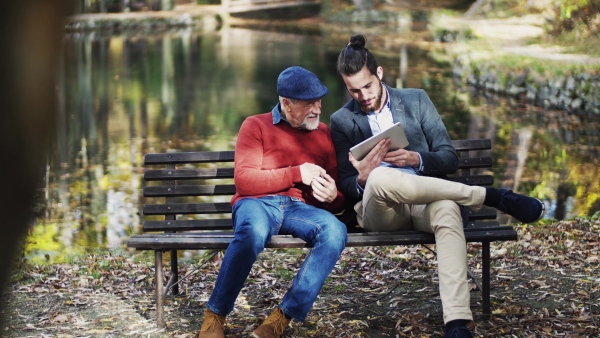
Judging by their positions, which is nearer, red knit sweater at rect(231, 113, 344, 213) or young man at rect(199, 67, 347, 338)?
young man at rect(199, 67, 347, 338)

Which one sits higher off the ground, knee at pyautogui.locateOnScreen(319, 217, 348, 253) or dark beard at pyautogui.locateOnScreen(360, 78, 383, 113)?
dark beard at pyautogui.locateOnScreen(360, 78, 383, 113)

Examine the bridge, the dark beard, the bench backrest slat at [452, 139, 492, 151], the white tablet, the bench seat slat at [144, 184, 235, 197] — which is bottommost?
the bench seat slat at [144, 184, 235, 197]

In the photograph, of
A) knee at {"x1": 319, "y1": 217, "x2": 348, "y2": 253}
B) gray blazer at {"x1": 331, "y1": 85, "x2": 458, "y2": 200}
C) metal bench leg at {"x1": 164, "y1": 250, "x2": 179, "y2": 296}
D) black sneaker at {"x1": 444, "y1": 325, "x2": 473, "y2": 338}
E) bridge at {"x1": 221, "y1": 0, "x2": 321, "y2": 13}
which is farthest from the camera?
bridge at {"x1": 221, "y1": 0, "x2": 321, "y2": 13}

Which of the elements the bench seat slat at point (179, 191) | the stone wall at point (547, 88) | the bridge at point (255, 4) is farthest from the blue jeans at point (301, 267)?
the bridge at point (255, 4)

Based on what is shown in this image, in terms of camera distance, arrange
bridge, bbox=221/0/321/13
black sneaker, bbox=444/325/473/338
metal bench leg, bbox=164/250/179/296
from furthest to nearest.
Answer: bridge, bbox=221/0/321/13, metal bench leg, bbox=164/250/179/296, black sneaker, bbox=444/325/473/338

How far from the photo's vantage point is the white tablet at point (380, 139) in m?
3.76

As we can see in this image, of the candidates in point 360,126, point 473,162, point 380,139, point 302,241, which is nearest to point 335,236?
point 302,241

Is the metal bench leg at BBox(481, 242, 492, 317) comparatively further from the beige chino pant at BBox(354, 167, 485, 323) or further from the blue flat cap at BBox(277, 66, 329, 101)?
the blue flat cap at BBox(277, 66, 329, 101)

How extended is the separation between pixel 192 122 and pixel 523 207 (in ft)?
34.8

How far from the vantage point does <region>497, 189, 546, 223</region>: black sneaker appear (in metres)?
3.43

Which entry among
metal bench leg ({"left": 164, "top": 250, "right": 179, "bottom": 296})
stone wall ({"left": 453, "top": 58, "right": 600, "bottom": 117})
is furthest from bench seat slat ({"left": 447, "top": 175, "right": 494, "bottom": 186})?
stone wall ({"left": 453, "top": 58, "right": 600, "bottom": 117})

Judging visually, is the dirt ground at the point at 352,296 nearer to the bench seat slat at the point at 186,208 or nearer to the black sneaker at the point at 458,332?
the bench seat slat at the point at 186,208

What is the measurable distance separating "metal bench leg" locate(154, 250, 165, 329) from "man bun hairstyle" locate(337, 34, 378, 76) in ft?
4.11

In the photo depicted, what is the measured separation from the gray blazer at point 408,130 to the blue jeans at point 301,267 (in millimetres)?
463
